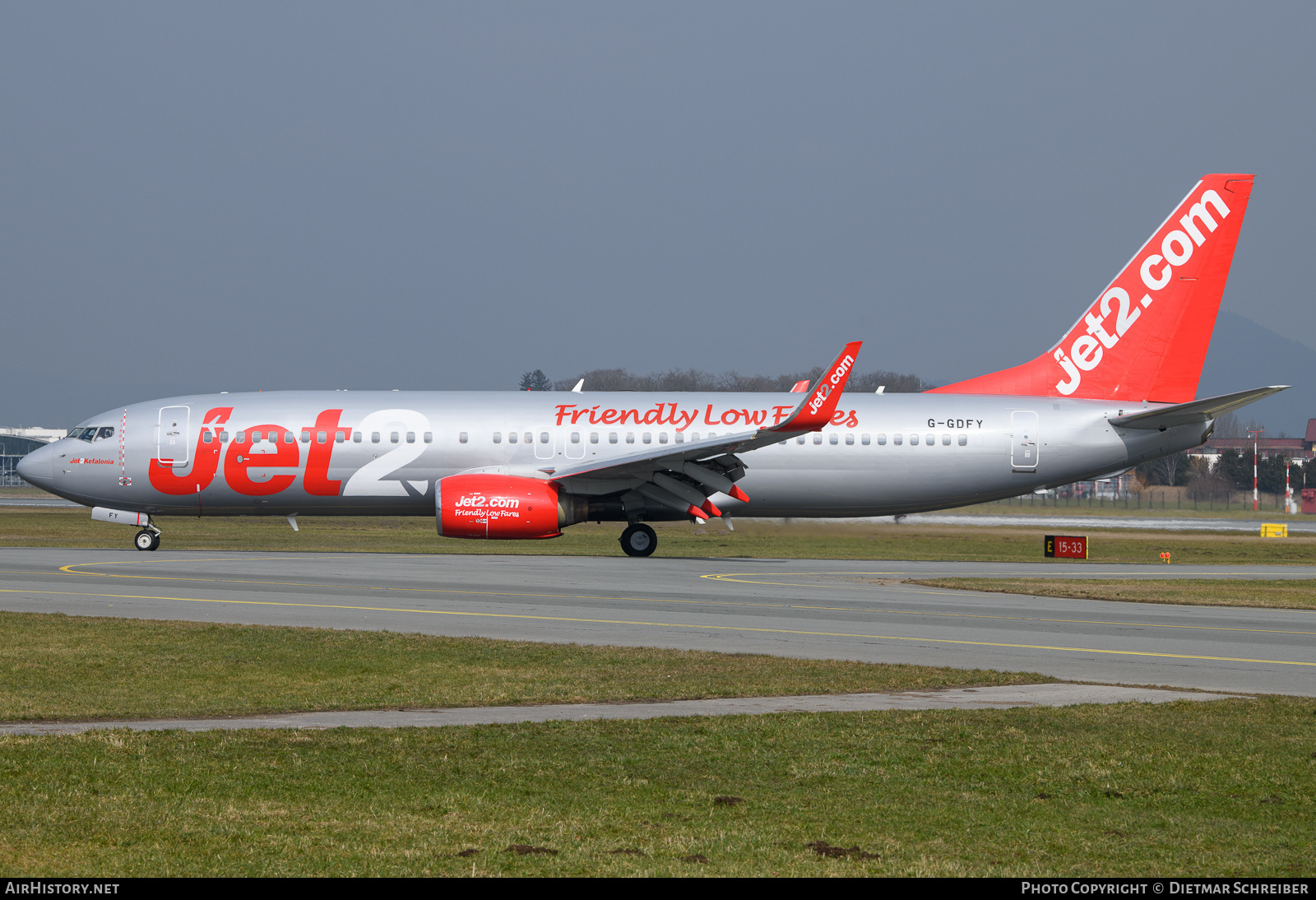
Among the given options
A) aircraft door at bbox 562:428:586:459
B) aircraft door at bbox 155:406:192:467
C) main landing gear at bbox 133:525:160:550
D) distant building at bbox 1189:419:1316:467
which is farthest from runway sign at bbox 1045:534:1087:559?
distant building at bbox 1189:419:1316:467

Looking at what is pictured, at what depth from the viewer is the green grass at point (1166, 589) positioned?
2458cm

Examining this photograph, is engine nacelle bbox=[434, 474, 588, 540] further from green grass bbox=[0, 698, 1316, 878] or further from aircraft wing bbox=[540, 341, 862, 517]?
green grass bbox=[0, 698, 1316, 878]

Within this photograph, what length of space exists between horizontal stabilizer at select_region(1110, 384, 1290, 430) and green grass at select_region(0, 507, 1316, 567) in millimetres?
4484

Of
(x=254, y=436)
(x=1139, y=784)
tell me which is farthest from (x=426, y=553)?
(x=1139, y=784)

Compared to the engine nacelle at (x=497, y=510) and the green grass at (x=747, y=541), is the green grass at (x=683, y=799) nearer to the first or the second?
the engine nacelle at (x=497, y=510)

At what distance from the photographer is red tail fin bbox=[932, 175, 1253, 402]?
1444 inches

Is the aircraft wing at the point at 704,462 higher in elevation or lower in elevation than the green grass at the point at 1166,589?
higher

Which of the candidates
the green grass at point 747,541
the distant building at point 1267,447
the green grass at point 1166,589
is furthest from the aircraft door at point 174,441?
the distant building at point 1267,447

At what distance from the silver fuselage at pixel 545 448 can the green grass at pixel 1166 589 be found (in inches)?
281

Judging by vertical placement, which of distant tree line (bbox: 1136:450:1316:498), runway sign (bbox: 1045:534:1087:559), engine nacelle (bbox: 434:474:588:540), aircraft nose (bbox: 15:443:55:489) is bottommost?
runway sign (bbox: 1045:534:1087:559)

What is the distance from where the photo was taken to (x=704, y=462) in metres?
33.8

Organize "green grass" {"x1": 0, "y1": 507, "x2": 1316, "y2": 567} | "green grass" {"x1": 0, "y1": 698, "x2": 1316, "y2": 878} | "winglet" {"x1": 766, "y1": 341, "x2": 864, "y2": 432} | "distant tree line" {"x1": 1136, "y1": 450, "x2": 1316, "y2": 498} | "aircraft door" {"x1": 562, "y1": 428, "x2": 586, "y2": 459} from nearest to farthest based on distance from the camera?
"green grass" {"x1": 0, "y1": 698, "x2": 1316, "y2": 878}
"winglet" {"x1": 766, "y1": 341, "x2": 864, "y2": 432}
"aircraft door" {"x1": 562, "y1": 428, "x2": 586, "y2": 459}
"green grass" {"x1": 0, "y1": 507, "x2": 1316, "y2": 567}
"distant tree line" {"x1": 1136, "y1": 450, "x2": 1316, "y2": 498}

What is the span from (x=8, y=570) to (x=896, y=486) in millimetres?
22970

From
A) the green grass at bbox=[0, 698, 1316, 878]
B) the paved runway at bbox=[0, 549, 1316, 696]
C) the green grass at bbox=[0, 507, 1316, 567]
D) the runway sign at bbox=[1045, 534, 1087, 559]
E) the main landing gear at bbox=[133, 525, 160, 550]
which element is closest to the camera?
the green grass at bbox=[0, 698, 1316, 878]
